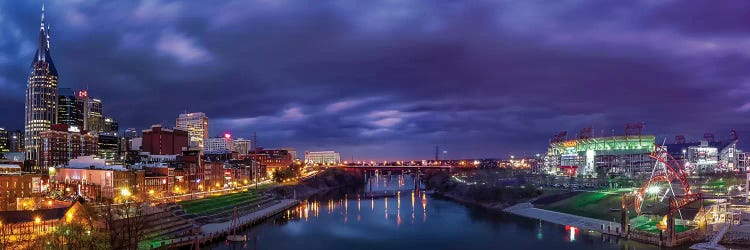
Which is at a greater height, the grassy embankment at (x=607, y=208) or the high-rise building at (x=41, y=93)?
the high-rise building at (x=41, y=93)

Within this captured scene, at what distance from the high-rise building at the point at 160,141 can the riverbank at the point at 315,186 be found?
43.1m

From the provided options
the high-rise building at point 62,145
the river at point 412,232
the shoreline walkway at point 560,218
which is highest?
the high-rise building at point 62,145

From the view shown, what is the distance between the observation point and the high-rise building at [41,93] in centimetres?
18750

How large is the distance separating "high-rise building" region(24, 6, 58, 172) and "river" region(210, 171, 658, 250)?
127816 mm

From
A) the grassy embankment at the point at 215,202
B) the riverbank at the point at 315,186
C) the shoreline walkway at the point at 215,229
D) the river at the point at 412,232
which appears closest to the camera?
the shoreline walkway at the point at 215,229

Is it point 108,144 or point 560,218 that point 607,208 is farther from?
point 108,144

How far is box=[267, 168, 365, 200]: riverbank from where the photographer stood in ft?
417

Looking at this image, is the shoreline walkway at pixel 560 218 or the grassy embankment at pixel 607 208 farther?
the shoreline walkway at pixel 560 218

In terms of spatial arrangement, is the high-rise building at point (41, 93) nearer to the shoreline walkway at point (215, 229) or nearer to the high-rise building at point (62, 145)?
the high-rise building at point (62, 145)

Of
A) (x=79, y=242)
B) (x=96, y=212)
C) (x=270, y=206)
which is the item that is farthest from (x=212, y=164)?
(x=79, y=242)

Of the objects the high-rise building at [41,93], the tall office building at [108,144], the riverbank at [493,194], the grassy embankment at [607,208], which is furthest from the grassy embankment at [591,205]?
the high-rise building at [41,93]

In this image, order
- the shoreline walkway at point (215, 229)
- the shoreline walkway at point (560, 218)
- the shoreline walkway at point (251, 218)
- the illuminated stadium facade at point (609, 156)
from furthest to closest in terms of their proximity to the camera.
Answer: the illuminated stadium facade at point (609, 156)
the shoreline walkway at point (560, 218)
the shoreline walkway at point (251, 218)
the shoreline walkway at point (215, 229)

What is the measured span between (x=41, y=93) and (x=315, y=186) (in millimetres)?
105671

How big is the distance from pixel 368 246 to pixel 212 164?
6824 cm
